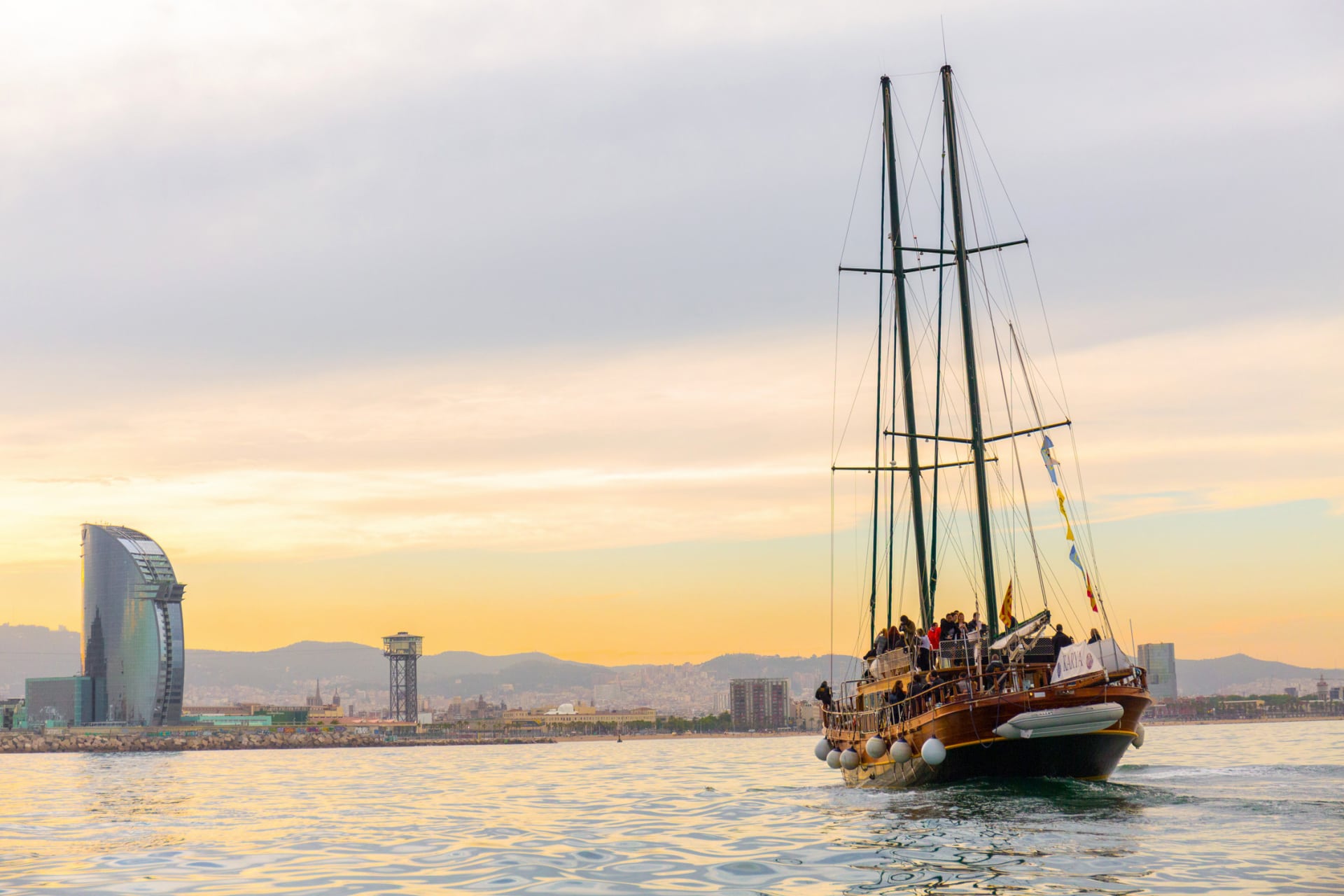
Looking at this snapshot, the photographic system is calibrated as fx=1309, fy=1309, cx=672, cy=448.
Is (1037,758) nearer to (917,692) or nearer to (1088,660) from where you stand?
(1088,660)

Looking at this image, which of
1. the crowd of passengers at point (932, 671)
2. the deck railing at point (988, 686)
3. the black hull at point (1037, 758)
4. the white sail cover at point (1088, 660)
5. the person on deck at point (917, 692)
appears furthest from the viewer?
the person on deck at point (917, 692)

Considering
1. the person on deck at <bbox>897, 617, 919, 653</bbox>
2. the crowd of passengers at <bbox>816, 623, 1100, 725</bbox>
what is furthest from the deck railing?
the person on deck at <bbox>897, 617, 919, 653</bbox>

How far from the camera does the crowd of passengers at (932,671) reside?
3747cm

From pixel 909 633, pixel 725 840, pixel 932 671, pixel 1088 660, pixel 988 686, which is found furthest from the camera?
pixel 909 633

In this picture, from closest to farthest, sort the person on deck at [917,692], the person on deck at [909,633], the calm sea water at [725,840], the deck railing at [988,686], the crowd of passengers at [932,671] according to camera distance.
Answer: the calm sea water at [725,840] → the deck railing at [988,686] → the crowd of passengers at [932,671] → the person on deck at [917,692] → the person on deck at [909,633]

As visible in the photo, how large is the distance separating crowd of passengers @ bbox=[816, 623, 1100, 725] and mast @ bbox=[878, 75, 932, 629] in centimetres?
388

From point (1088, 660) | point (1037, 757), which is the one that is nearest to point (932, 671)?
point (1037, 757)

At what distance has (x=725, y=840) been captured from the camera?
2898 cm

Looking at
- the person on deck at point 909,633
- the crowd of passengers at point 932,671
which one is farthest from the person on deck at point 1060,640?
the person on deck at point 909,633

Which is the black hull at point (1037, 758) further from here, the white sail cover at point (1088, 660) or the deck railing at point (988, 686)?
the white sail cover at point (1088, 660)

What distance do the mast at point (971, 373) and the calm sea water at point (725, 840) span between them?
7490 mm

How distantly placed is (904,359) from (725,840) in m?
29.3

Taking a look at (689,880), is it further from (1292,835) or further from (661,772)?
(661,772)

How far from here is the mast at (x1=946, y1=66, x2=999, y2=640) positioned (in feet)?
144
